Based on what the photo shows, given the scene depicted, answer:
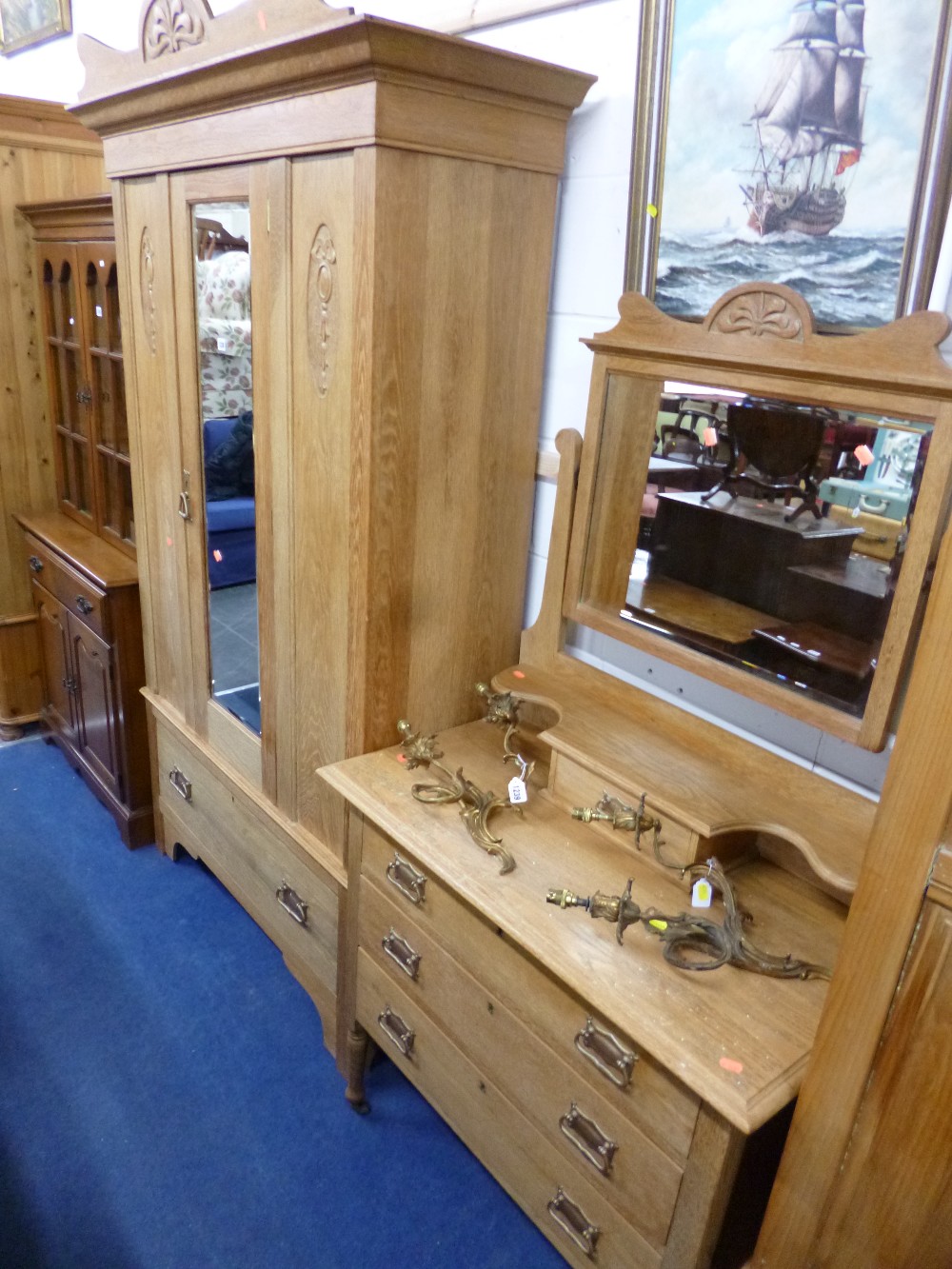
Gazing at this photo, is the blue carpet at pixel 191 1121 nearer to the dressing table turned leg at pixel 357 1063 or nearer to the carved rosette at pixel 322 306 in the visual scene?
the dressing table turned leg at pixel 357 1063

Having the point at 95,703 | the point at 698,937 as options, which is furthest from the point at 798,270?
the point at 95,703

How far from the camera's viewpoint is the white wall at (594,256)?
1.38m

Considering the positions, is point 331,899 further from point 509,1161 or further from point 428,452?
point 428,452

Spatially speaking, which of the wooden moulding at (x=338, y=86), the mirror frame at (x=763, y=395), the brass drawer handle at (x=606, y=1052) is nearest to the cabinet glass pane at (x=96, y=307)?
the wooden moulding at (x=338, y=86)

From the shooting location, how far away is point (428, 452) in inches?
57.4

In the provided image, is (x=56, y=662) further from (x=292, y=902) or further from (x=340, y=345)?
(x=340, y=345)

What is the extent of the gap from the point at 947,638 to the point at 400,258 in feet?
3.10

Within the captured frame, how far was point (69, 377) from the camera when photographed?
270 cm

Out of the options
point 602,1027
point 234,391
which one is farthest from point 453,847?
point 234,391

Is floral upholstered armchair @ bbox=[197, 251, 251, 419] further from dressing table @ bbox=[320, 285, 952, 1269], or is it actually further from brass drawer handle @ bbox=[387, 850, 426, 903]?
brass drawer handle @ bbox=[387, 850, 426, 903]

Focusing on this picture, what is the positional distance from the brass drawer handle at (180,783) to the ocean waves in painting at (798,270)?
1.63m

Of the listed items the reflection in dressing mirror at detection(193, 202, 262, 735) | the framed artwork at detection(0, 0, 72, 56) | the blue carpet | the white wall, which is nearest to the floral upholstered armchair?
the reflection in dressing mirror at detection(193, 202, 262, 735)

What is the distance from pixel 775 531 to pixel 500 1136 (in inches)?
40.0

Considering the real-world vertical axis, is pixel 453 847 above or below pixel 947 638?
below
